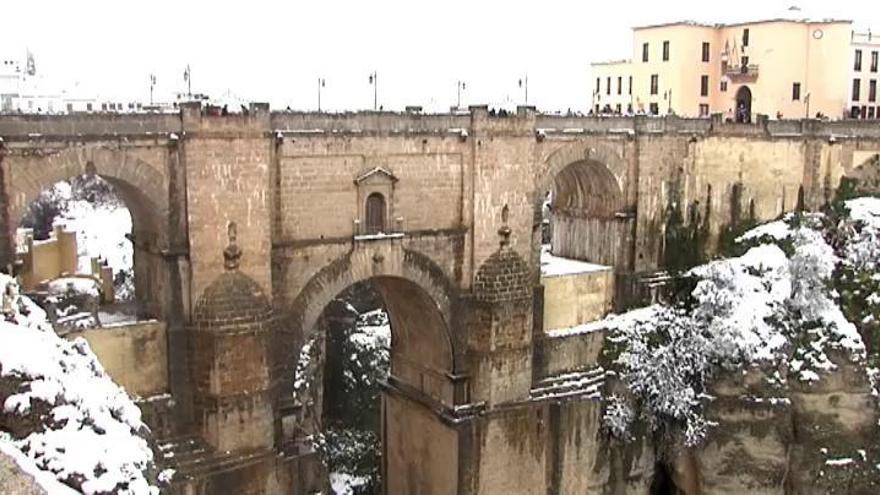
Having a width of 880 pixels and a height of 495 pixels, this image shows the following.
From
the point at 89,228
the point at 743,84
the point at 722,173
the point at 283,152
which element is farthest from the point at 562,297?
the point at 89,228

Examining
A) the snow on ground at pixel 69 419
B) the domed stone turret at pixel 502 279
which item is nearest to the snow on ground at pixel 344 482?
the domed stone turret at pixel 502 279

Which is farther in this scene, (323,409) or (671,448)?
(323,409)

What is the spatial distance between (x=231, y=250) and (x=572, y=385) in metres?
11.9

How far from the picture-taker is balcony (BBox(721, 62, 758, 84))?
142ft

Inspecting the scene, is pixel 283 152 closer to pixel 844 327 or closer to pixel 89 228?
pixel 844 327

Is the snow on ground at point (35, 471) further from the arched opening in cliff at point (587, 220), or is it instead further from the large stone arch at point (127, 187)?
the arched opening in cliff at point (587, 220)

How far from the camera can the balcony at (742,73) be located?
4343 cm

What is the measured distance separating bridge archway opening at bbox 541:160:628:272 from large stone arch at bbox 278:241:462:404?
566 cm

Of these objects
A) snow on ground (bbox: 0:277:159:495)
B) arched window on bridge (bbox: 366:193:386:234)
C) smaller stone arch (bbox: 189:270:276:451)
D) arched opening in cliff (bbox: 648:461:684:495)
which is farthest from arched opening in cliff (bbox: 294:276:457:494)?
arched opening in cliff (bbox: 648:461:684:495)

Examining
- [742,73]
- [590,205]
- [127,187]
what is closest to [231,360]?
[127,187]

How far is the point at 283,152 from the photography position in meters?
21.8

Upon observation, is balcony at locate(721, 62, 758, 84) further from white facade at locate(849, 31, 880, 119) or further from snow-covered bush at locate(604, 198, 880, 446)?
snow-covered bush at locate(604, 198, 880, 446)

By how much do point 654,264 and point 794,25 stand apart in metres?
18.9

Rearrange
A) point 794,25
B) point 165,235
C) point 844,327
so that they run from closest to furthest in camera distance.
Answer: point 165,235
point 844,327
point 794,25
